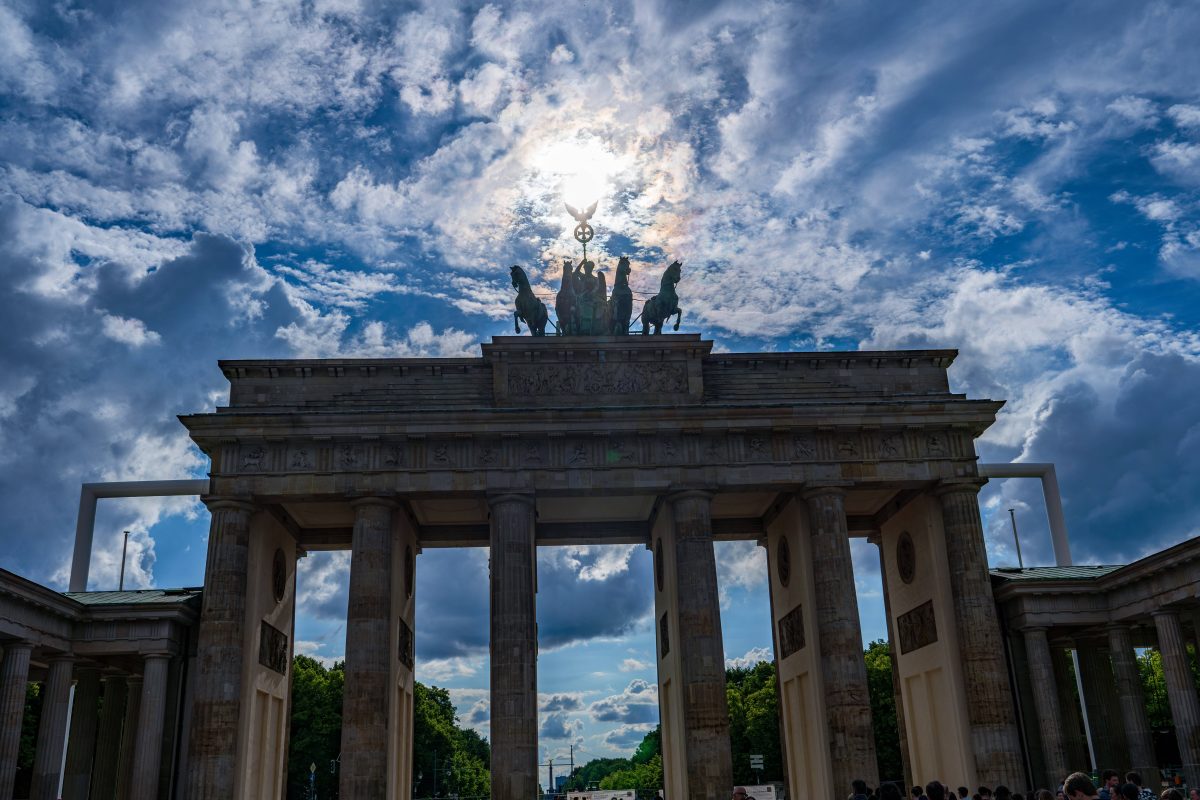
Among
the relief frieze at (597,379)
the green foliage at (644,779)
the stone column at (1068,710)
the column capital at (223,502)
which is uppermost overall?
the relief frieze at (597,379)

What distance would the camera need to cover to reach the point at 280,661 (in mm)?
37375

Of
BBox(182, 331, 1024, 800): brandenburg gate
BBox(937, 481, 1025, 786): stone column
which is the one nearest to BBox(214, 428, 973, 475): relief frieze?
BBox(182, 331, 1024, 800): brandenburg gate

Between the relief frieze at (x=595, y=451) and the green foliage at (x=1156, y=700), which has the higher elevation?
the relief frieze at (x=595, y=451)

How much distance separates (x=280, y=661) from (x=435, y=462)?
10.3m

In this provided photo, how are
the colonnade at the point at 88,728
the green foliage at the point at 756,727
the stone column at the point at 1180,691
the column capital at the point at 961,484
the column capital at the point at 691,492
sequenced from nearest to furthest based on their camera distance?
the colonnade at the point at 88,728 → the stone column at the point at 1180,691 → the column capital at the point at 691,492 → the column capital at the point at 961,484 → the green foliage at the point at 756,727

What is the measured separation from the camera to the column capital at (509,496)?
112 feet

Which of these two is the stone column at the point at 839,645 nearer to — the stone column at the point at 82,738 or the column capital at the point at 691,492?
the column capital at the point at 691,492

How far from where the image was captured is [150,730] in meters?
32.4

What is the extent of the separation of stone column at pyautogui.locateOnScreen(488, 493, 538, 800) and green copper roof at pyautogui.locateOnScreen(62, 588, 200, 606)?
11.0m

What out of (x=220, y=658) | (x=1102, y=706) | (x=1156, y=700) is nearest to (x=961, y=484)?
(x=1102, y=706)

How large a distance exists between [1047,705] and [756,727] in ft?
155

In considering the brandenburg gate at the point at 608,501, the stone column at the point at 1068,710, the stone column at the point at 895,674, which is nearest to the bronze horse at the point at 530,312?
the brandenburg gate at the point at 608,501

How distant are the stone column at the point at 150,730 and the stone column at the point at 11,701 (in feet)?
11.5

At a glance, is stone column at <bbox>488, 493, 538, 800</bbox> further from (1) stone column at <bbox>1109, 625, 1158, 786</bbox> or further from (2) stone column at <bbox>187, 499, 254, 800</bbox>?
(1) stone column at <bbox>1109, 625, 1158, 786</bbox>
